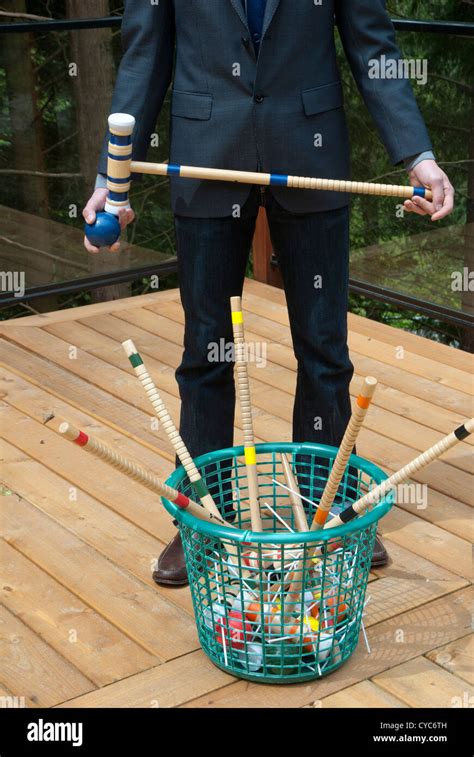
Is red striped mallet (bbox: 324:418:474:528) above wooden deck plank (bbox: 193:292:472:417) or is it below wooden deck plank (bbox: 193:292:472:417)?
above

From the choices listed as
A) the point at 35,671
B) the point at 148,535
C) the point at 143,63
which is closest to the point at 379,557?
the point at 148,535

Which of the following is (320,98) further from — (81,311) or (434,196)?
(81,311)

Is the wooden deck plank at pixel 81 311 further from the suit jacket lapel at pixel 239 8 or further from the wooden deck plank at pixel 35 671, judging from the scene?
the suit jacket lapel at pixel 239 8

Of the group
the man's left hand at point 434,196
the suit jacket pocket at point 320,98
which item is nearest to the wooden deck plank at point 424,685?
the man's left hand at point 434,196

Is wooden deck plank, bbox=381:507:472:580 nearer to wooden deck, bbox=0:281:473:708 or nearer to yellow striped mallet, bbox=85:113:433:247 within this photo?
wooden deck, bbox=0:281:473:708

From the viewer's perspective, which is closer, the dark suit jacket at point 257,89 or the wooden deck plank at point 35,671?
the wooden deck plank at point 35,671

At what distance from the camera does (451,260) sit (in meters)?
3.93

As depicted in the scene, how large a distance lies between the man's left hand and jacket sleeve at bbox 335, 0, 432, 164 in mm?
61

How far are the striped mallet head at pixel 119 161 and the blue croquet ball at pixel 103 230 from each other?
26mm

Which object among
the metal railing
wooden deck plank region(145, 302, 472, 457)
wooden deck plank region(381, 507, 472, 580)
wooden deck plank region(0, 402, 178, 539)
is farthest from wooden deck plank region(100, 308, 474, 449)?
wooden deck plank region(0, 402, 178, 539)

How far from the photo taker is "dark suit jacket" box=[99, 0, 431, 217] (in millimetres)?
2236

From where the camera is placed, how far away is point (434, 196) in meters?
2.19

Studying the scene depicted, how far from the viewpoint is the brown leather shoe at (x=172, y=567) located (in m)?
2.48
